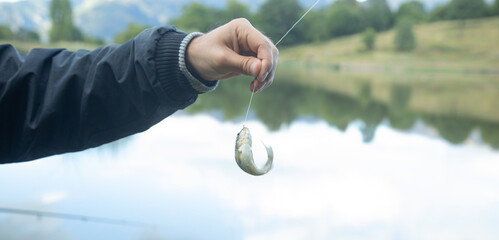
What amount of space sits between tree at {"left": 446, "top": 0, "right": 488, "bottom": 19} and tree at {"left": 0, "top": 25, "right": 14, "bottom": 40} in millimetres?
3564

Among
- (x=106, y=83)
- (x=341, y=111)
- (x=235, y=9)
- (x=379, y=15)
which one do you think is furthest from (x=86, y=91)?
(x=379, y=15)

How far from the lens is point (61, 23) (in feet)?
8.05

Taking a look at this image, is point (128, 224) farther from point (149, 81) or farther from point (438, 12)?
point (438, 12)

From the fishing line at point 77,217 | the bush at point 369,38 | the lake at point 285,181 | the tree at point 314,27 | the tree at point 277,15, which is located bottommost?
the fishing line at point 77,217

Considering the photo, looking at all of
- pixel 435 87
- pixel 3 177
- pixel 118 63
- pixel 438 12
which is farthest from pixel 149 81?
pixel 438 12

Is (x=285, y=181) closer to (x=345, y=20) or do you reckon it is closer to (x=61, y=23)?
(x=61, y=23)

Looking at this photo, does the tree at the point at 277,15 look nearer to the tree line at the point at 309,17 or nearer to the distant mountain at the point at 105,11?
the tree line at the point at 309,17

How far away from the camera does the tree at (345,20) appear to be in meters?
2.83

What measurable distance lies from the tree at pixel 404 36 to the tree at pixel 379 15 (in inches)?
4.5

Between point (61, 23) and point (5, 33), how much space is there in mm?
318

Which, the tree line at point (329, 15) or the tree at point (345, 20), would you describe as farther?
the tree at point (345, 20)

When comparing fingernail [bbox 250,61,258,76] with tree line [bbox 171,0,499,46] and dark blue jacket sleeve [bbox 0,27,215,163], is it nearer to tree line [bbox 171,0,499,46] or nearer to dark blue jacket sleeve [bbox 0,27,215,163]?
dark blue jacket sleeve [bbox 0,27,215,163]

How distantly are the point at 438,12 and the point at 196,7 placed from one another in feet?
7.94

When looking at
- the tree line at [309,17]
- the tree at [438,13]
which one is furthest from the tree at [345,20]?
the tree at [438,13]
